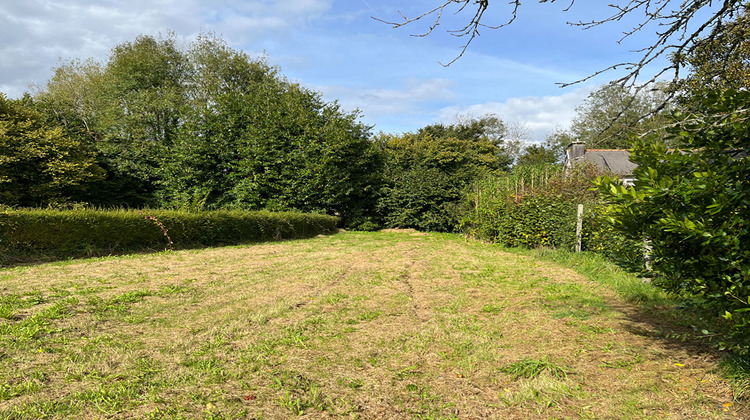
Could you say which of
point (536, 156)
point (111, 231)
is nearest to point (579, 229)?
point (111, 231)

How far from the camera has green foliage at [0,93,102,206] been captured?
51.3ft

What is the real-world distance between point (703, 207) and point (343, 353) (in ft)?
9.09

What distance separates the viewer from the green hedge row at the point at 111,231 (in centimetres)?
746

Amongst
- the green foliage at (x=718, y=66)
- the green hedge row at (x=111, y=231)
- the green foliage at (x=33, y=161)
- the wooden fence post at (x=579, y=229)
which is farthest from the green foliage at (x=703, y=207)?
the green foliage at (x=33, y=161)

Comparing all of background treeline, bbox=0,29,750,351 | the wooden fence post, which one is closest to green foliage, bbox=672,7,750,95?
background treeline, bbox=0,29,750,351

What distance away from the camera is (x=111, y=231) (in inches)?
346

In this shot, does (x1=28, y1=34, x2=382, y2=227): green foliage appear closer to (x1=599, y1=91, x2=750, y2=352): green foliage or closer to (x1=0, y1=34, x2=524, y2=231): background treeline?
(x1=0, y1=34, x2=524, y2=231): background treeline

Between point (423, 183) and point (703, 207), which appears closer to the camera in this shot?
point (703, 207)

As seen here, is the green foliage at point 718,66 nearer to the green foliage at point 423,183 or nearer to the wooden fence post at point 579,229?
the wooden fence post at point 579,229

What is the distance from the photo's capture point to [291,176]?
18625 millimetres

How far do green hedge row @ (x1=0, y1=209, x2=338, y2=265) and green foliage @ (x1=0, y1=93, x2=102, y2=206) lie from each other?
9929 mm

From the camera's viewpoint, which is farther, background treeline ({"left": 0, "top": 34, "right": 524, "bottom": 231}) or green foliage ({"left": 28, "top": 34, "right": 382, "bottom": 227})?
green foliage ({"left": 28, "top": 34, "right": 382, "bottom": 227})

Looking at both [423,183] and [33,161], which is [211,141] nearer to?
[33,161]

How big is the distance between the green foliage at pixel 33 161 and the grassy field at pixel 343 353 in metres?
13.7
